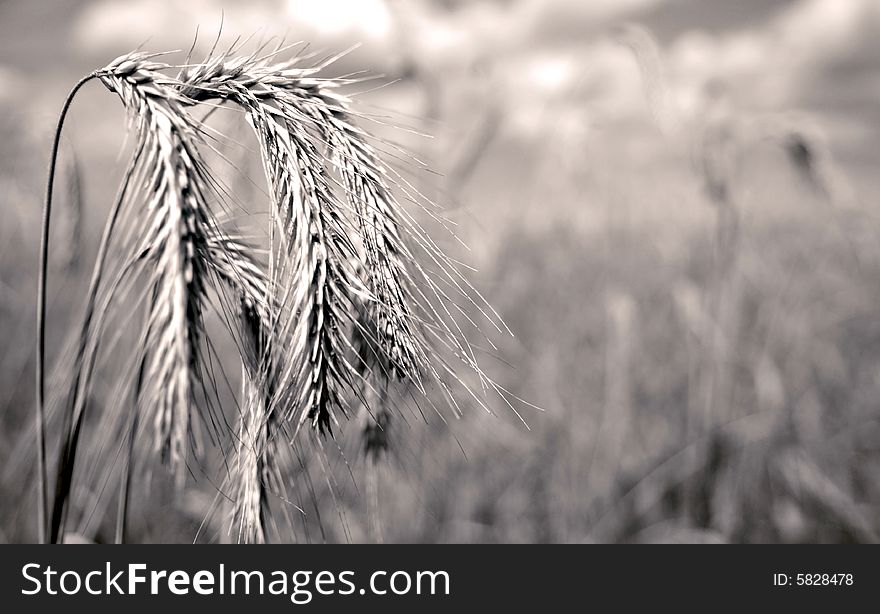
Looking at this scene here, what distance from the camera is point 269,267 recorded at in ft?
2.67

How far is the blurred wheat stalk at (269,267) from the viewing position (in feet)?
2.15

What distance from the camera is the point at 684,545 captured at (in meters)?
2.27

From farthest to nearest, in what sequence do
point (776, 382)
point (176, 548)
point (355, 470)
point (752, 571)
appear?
point (776, 382)
point (752, 571)
point (355, 470)
point (176, 548)

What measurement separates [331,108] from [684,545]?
2.09m

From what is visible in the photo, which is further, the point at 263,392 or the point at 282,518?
the point at 282,518

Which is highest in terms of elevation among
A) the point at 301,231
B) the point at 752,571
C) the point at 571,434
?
the point at 571,434

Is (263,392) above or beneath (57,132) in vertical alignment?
beneath

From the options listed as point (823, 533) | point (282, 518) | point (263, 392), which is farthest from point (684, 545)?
point (263, 392)

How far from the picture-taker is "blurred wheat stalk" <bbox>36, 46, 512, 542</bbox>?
0.65 meters

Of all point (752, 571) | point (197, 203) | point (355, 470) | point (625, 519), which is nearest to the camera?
point (197, 203)

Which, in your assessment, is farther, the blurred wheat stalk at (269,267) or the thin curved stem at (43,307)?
the thin curved stem at (43,307)

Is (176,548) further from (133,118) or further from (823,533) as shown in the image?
(823,533)

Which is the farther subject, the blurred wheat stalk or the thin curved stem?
the thin curved stem

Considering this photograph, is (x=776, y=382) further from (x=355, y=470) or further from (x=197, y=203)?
(x=197, y=203)
